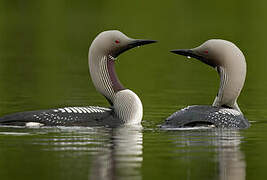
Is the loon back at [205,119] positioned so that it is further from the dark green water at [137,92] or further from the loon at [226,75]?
the dark green water at [137,92]

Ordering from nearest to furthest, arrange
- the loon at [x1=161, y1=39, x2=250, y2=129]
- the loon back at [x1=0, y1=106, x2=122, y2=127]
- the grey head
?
the loon back at [x1=0, y1=106, x2=122, y2=127] → the loon at [x1=161, y1=39, x2=250, y2=129] → the grey head

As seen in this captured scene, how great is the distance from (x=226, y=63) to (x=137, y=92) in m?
4.02

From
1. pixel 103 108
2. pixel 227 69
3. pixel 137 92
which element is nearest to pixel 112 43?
pixel 103 108

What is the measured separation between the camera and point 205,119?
11188 millimetres

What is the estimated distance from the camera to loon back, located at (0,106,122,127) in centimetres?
1133

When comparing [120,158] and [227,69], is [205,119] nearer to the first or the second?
[227,69]

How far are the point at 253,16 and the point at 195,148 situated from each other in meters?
29.0

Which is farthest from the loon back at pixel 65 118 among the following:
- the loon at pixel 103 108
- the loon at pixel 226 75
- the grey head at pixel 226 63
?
the grey head at pixel 226 63

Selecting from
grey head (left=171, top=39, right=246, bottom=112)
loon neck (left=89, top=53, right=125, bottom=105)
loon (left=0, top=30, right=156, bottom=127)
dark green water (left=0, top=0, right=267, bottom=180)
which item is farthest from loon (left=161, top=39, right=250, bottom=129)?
loon neck (left=89, top=53, right=125, bottom=105)

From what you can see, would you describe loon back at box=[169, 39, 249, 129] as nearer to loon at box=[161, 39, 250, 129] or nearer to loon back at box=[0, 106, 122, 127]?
loon at box=[161, 39, 250, 129]

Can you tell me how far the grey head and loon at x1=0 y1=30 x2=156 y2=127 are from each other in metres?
0.61

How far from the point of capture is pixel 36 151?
391 inches

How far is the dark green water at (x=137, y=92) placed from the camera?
927cm

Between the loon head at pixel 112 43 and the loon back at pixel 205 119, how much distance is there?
1219 millimetres
